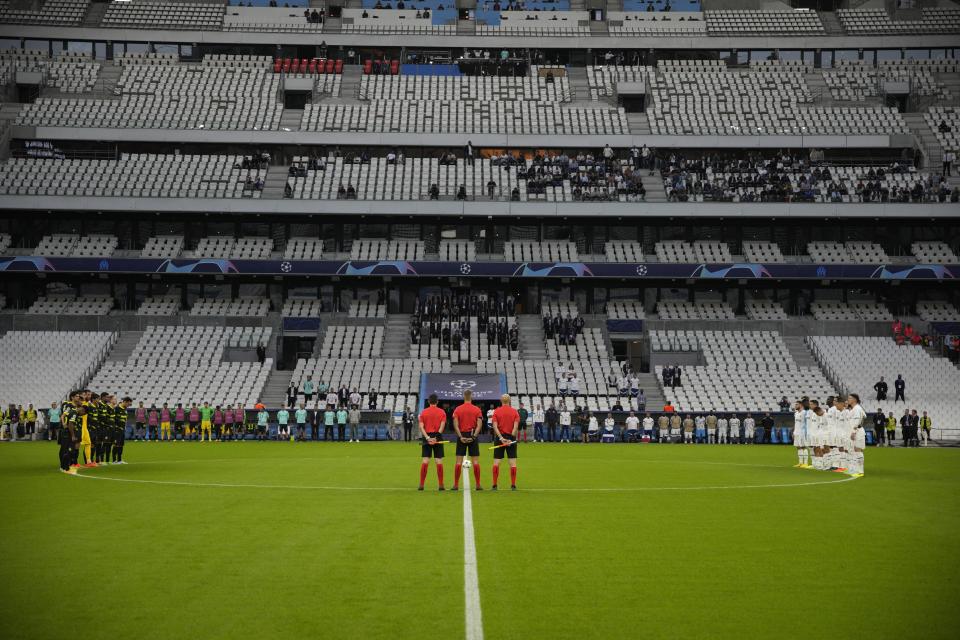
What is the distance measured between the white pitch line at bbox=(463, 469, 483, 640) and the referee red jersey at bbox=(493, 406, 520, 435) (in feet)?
16.9

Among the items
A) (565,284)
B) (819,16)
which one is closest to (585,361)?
(565,284)

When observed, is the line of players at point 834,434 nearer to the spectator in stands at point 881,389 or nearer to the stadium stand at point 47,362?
the spectator in stands at point 881,389

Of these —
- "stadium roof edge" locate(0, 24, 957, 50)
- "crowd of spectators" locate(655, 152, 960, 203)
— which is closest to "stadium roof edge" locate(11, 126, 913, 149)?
"crowd of spectators" locate(655, 152, 960, 203)

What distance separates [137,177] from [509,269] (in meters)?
25.8

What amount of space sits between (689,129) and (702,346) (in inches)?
725

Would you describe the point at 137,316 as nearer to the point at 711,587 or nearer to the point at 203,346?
the point at 203,346

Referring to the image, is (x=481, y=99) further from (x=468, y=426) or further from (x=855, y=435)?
(x=468, y=426)

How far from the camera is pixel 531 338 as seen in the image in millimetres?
70000

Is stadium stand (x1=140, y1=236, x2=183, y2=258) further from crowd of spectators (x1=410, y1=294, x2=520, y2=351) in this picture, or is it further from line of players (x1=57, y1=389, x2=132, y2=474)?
line of players (x1=57, y1=389, x2=132, y2=474)

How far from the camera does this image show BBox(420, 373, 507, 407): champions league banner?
6188cm

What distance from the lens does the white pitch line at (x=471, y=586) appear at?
10.1 m

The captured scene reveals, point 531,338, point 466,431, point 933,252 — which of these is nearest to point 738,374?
point 531,338

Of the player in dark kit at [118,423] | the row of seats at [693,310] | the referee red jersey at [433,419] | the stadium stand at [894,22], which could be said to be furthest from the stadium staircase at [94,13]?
the referee red jersey at [433,419]

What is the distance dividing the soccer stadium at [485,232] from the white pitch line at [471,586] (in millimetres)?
14923
